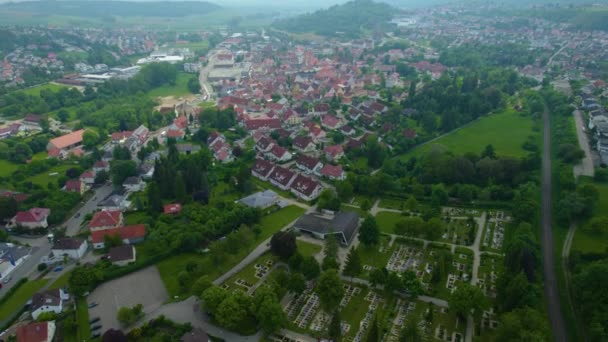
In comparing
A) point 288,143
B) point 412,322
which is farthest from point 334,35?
point 412,322

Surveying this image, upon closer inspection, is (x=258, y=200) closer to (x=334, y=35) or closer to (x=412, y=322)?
(x=412, y=322)

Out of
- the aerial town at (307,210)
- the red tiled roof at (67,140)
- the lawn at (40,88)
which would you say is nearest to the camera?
the aerial town at (307,210)

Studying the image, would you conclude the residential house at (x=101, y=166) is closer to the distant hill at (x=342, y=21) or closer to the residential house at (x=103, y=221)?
the residential house at (x=103, y=221)

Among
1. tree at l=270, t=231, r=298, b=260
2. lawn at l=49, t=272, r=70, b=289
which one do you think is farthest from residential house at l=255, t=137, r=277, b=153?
lawn at l=49, t=272, r=70, b=289

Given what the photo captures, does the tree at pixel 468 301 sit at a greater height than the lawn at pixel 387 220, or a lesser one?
greater

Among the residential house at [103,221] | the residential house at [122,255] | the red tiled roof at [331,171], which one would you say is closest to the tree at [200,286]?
the residential house at [122,255]

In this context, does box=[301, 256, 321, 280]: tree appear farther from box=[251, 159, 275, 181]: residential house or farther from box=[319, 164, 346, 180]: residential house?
box=[251, 159, 275, 181]: residential house

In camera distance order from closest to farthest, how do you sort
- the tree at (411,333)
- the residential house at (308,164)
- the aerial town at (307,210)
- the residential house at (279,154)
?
1. the tree at (411,333)
2. the aerial town at (307,210)
3. the residential house at (308,164)
4. the residential house at (279,154)

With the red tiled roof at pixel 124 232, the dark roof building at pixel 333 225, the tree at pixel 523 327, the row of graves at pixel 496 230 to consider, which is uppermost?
the tree at pixel 523 327
